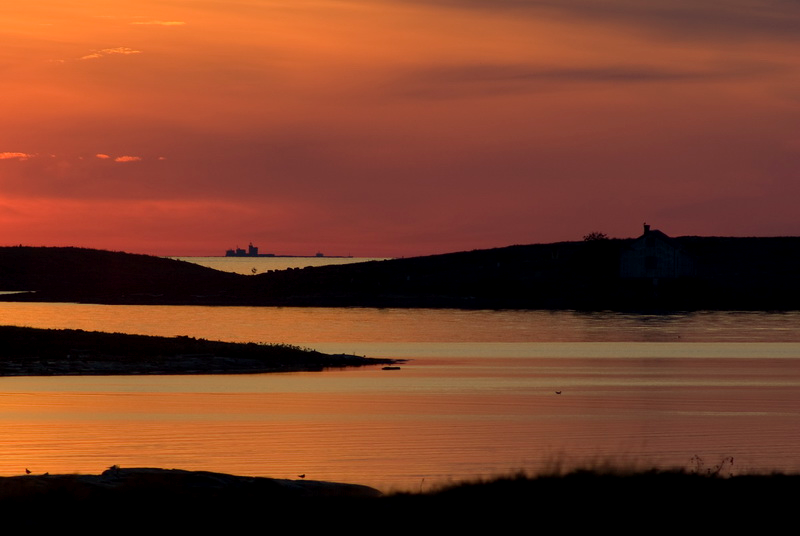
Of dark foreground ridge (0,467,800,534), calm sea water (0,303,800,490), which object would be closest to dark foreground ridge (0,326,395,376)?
calm sea water (0,303,800,490)

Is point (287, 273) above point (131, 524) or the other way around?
above

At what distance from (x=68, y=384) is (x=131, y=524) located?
3120 centimetres

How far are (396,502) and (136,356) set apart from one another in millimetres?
37478

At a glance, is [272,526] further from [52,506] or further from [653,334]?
[653,334]

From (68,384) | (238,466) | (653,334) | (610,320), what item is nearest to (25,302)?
(610,320)

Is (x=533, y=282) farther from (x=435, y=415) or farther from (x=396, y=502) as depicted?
(x=396, y=502)

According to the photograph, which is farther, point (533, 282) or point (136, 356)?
point (533, 282)

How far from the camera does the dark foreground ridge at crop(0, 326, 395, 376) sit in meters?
51.6

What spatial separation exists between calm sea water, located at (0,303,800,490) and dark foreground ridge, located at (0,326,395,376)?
2.65 meters

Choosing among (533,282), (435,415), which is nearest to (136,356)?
(435,415)

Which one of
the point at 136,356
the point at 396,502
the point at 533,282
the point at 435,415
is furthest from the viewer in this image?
the point at 533,282

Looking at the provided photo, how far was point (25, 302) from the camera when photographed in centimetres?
14012

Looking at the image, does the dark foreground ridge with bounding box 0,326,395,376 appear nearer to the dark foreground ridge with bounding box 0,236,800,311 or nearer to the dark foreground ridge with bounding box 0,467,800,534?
the dark foreground ridge with bounding box 0,467,800,534

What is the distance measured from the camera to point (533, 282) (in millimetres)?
146500
